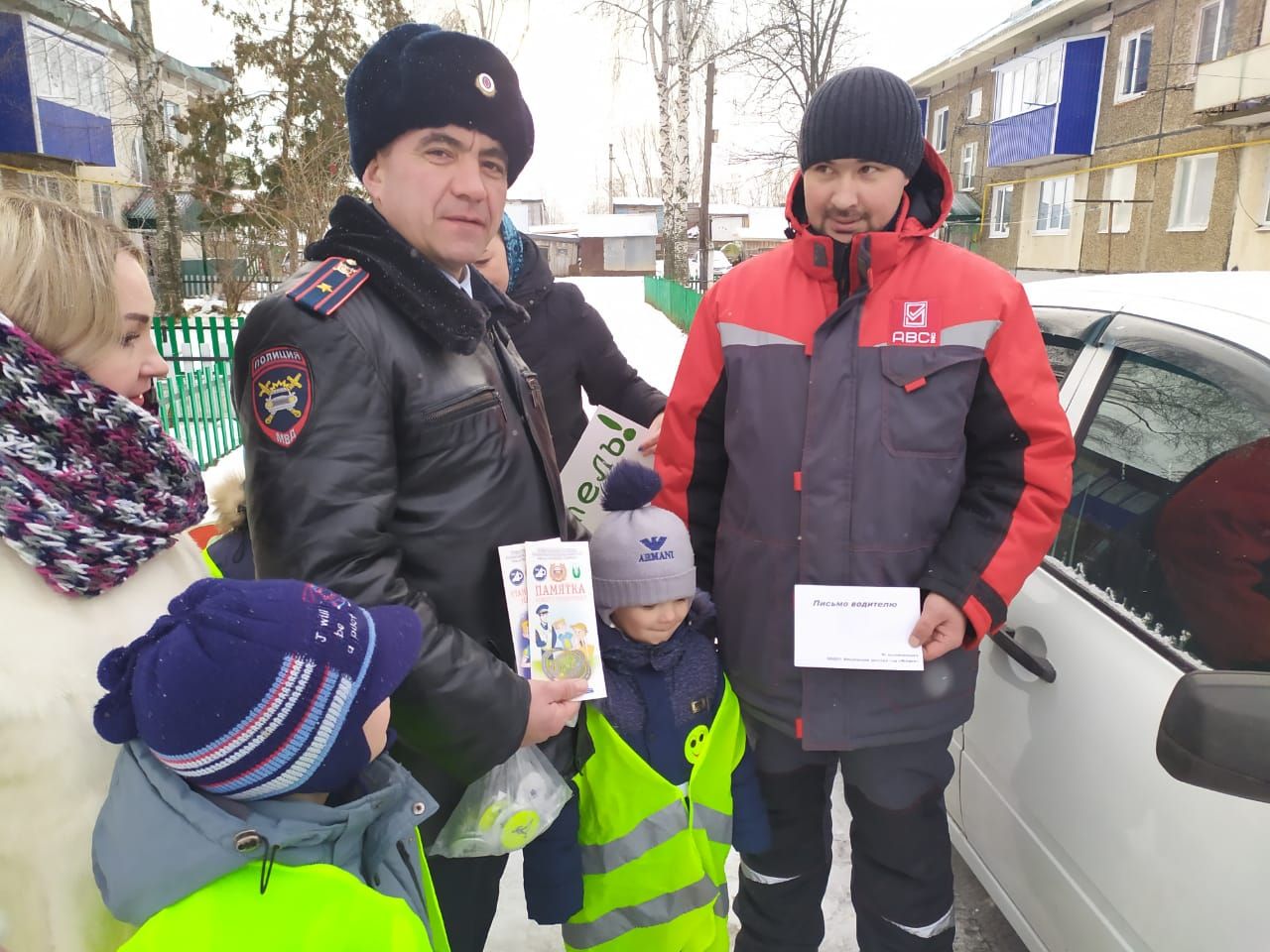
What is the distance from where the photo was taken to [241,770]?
1.00m

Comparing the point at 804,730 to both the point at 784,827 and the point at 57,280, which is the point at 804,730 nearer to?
the point at 784,827

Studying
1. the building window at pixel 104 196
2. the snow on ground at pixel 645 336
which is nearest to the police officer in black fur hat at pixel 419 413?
the snow on ground at pixel 645 336

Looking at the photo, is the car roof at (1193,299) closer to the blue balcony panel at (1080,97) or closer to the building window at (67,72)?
the building window at (67,72)

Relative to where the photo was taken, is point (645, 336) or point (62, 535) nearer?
point (62, 535)

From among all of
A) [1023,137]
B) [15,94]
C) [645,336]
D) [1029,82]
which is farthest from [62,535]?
[1029,82]

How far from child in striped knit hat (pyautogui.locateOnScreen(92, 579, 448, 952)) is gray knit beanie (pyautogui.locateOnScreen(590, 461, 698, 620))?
792 millimetres

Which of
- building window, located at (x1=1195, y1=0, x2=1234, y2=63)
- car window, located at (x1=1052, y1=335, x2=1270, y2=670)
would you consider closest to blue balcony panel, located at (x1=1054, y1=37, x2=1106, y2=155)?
building window, located at (x1=1195, y1=0, x2=1234, y2=63)

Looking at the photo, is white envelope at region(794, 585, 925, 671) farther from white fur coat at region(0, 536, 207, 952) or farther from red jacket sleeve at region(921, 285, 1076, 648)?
white fur coat at region(0, 536, 207, 952)

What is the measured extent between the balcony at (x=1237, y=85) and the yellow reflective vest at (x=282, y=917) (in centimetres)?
1982

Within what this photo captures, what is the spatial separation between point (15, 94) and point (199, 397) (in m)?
17.0

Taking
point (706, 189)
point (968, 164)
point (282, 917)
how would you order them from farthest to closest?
point (968, 164) → point (706, 189) → point (282, 917)

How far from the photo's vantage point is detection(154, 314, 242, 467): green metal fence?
7.22 m

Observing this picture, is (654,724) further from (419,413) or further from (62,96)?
(62,96)

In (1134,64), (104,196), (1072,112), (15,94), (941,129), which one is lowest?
(104,196)
